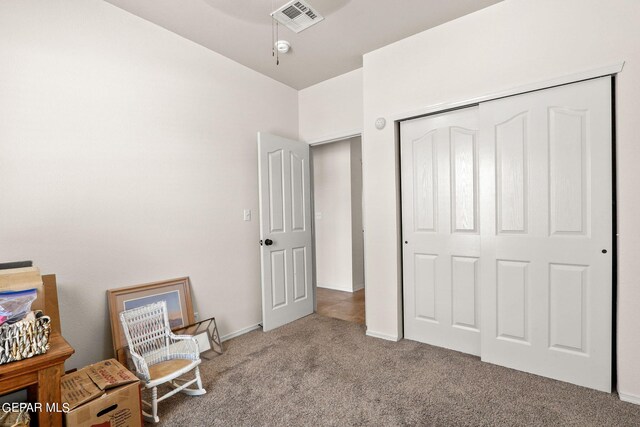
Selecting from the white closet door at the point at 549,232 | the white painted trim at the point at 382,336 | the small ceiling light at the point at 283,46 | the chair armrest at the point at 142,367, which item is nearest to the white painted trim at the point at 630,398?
the white closet door at the point at 549,232

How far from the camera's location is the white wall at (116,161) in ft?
6.46

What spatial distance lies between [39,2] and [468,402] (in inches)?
149

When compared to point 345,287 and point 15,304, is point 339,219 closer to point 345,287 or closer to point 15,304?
point 345,287

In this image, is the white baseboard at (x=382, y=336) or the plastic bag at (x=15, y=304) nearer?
the plastic bag at (x=15, y=304)

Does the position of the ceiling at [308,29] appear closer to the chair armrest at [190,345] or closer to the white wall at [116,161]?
the white wall at [116,161]

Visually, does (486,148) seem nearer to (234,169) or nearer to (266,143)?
(266,143)

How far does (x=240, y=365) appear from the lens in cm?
251

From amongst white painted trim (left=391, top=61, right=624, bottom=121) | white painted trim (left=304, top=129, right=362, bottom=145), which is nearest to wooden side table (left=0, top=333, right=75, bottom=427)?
white painted trim (left=391, top=61, right=624, bottom=121)

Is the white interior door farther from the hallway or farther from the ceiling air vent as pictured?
the ceiling air vent

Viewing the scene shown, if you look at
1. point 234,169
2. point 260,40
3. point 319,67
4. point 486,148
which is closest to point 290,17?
point 260,40

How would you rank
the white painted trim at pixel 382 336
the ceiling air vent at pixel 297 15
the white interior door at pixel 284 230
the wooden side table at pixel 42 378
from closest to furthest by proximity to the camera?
1. the wooden side table at pixel 42 378
2. the ceiling air vent at pixel 297 15
3. the white painted trim at pixel 382 336
4. the white interior door at pixel 284 230

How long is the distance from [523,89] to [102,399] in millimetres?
3261

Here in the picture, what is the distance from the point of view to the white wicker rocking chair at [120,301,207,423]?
190 cm

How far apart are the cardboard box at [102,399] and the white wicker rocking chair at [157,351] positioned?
0.14m
